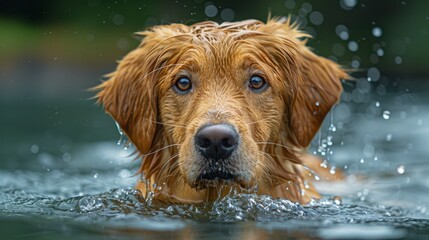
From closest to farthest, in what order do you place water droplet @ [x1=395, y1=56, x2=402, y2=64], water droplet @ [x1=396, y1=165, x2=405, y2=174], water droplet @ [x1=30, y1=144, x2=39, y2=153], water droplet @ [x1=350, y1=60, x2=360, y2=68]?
water droplet @ [x1=396, y1=165, x2=405, y2=174] < water droplet @ [x1=30, y1=144, x2=39, y2=153] < water droplet @ [x1=350, y1=60, x2=360, y2=68] < water droplet @ [x1=395, y1=56, x2=402, y2=64]

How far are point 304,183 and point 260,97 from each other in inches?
48.2

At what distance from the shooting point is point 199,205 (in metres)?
6.23

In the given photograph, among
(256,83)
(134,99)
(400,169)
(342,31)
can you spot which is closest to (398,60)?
(342,31)

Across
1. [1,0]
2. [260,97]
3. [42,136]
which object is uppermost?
[1,0]

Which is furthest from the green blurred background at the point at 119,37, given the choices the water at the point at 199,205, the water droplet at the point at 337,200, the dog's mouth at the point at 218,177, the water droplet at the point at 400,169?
the dog's mouth at the point at 218,177

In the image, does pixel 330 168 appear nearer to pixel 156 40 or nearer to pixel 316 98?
pixel 316 98

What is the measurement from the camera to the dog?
562 centimetres

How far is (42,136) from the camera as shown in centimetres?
1311

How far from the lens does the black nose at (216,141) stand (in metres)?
5.41

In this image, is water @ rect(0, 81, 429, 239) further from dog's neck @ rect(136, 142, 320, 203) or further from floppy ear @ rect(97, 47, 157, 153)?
floppy ear @ rect(97, 47, 157, 153)

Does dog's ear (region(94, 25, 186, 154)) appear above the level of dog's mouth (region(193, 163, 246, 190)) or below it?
above

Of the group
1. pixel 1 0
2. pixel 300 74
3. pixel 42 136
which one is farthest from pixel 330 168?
pixel 1 0

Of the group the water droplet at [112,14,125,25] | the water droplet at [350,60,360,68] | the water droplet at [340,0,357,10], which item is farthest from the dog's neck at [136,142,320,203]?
the water droplet at [340,0,357,10]

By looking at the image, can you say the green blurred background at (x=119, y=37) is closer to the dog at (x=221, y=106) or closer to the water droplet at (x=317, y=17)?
the water droplet at (x=317, y=17)
